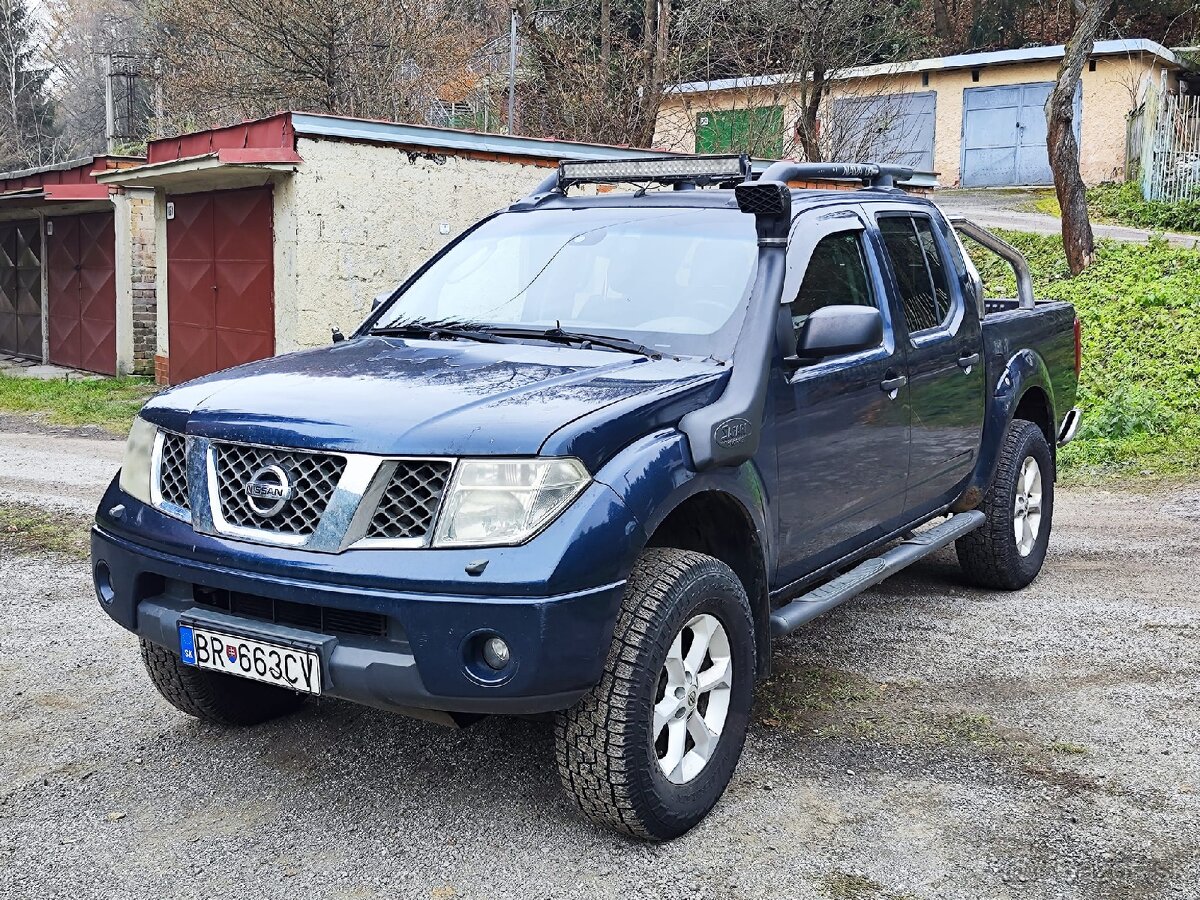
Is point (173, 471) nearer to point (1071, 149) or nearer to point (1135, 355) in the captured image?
point (1135, 355)

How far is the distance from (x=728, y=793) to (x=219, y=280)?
12234 mm

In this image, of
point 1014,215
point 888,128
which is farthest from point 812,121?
point 1014,215

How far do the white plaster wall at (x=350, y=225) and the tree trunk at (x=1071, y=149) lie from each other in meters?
8.45

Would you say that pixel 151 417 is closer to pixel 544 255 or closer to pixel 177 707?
pixel 177 707

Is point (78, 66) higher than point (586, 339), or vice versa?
point (78, 66)

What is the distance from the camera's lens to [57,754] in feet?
13.8

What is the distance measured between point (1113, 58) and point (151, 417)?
28983 mm

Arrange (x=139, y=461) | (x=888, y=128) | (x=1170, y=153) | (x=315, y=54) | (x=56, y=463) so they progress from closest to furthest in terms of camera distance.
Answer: (x=139, y=461), (x=56, y=463), (x=315, y=54), (x=888, y=128), (x=1170, y=153)

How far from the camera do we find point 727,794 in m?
3.90

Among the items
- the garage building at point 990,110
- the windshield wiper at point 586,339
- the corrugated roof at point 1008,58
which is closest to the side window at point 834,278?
the windshield wiper at point 586,339

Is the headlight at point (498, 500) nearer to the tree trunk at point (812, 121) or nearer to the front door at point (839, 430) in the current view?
the front door at point (839, 430)

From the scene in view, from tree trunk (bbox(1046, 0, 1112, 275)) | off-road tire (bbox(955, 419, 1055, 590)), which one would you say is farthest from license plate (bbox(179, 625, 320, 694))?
tree trunk (bbox(1046, 0, 1112, 275))

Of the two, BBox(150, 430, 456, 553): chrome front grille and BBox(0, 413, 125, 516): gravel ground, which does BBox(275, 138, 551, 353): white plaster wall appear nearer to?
BBox(0, 413, 125, 516): gravel ground

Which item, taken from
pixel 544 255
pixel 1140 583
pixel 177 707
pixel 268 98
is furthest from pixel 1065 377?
pixel 268 98
